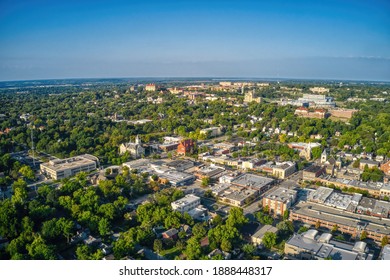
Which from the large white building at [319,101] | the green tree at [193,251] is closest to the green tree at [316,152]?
the green tree at [193,251]

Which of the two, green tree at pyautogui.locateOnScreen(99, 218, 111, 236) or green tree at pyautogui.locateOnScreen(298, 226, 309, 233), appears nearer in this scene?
green tree at pyautogui.locateOnScreen(99, 218, 111, 236)

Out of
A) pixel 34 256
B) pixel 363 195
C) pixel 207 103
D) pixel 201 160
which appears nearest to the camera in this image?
pixel 34 256

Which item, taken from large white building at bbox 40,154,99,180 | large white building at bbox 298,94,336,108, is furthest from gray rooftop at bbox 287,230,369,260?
large white building at bbox 298,94,336,108

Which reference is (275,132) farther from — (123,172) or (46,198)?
(46,198)

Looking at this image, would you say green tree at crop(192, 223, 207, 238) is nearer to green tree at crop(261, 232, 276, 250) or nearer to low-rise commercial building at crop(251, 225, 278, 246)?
low-rise commercial building at crop(251, 225, 278, 246)

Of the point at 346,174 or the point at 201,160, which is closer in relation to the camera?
the point at 346,174

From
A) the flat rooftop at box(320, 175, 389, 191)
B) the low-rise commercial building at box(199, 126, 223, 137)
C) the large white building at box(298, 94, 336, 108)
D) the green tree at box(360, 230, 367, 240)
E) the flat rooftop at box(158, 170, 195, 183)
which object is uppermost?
the large white building at box(298, 94, 336, 108)

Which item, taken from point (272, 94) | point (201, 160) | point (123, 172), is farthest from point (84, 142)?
point (272, 94)
